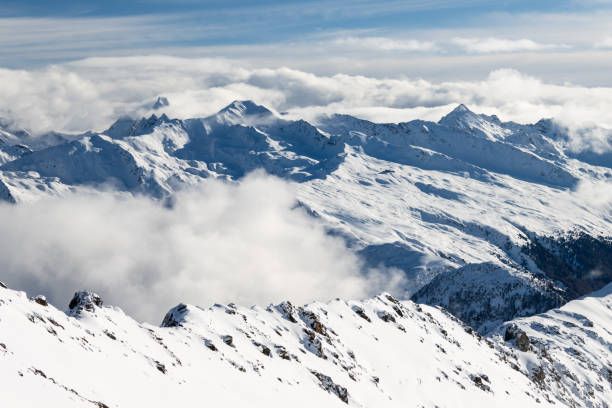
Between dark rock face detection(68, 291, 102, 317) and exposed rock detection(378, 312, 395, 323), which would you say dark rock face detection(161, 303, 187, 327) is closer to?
dark rock face detection(68, 291, 102, 317)

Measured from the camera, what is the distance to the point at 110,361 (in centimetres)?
7038

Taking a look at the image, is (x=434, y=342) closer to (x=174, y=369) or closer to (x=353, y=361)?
(x=353, y=361)

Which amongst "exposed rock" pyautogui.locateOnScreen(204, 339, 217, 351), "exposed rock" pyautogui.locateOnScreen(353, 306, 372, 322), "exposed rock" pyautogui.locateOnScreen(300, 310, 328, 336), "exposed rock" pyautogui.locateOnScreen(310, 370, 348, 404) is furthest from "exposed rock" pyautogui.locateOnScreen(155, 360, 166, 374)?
"exposed rock" pyautogui.locateOnScreen(353, 306, 372, 322)

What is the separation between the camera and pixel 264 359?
100500mm

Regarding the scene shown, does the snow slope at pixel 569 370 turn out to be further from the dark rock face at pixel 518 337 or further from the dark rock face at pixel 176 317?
the dark rock face at pixel 176 317

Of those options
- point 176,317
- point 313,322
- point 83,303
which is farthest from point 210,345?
point 313,322

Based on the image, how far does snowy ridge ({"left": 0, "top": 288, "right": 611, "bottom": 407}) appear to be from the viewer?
206ft

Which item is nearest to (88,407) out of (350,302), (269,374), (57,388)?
(57,388)

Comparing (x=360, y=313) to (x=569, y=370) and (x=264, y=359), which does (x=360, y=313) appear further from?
(x=569, y=370)

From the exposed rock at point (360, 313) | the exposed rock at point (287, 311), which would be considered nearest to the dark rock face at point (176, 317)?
the exposed rock at point (287, 311)

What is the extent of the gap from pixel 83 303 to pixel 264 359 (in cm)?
2937

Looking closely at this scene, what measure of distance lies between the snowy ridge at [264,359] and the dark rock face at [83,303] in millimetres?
190

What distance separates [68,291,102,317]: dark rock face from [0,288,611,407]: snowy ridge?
0.19 metres

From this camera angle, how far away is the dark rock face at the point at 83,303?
83812 millimetres
